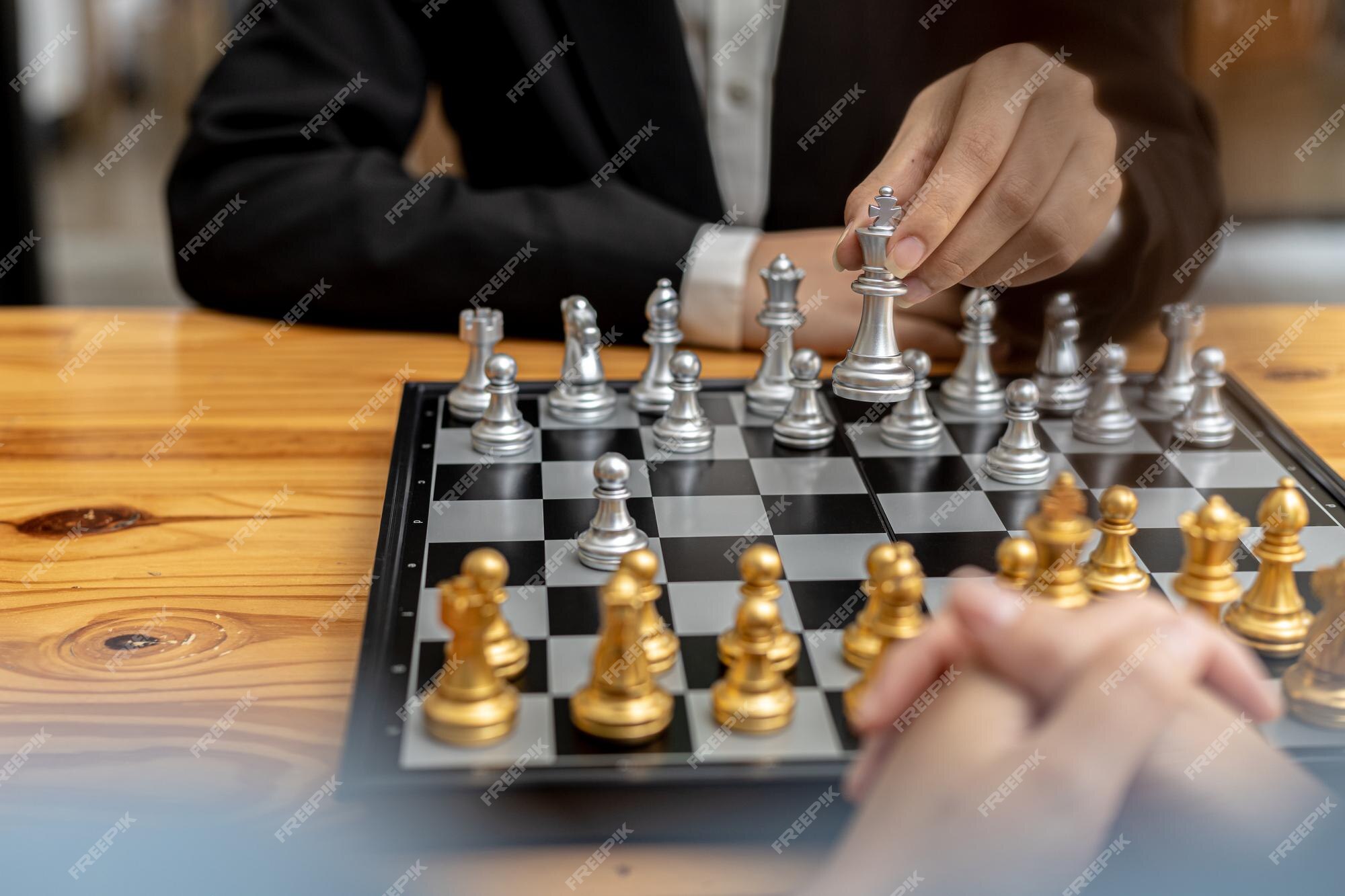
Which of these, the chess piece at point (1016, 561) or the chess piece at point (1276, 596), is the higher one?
the chess piece at point (1016, 561)

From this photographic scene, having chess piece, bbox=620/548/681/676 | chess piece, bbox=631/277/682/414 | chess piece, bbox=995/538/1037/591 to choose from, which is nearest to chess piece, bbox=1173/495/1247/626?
chess piece, bbox=995/538/1037/591

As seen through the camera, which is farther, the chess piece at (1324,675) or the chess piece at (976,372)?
the chess piece at (976,372)

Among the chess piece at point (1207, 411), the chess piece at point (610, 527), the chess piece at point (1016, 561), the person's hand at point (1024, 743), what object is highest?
the person's hand at point (1024, 743)

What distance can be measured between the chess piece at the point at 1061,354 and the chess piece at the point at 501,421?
1.88ft

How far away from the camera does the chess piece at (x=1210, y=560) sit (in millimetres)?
854

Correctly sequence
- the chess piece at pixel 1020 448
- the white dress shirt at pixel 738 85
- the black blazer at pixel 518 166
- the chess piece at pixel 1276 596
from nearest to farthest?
1. the chess piece at pixel 1276 596
2. the chess piece at pixel 1020 448
3. the black blazer at pixel 518 166
4. the white dress shirt at pixel 738 85

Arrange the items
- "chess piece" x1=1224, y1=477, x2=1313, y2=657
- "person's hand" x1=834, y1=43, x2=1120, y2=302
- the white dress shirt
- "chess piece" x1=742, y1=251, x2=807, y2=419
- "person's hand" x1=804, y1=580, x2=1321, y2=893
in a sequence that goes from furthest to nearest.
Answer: the white dress shirt < "chess piece" x1=742, y1=251, x2=807, y2=419 < "person's hand" x1=834, y1=43, x2=1120, y2=302 < "chess piece" x1=1224, y1=477, x2=1313, y2=657 < "person's hand" x1=804, y1=580, x2=1321, y2=893

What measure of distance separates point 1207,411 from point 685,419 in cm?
52

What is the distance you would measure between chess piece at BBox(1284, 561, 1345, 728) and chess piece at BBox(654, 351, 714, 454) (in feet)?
1.91

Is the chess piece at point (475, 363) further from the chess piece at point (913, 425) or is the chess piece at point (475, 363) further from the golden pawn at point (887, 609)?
the golden pawn at point (887, 609)

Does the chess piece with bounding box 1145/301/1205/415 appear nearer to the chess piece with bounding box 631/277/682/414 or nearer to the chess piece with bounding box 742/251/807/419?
the chess piece with bounding box 742/251/807/419

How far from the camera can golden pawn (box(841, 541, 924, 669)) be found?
Result: 792 mm

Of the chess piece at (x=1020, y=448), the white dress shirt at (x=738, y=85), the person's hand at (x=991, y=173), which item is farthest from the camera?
the white dress shirt at (x=738, y=85)

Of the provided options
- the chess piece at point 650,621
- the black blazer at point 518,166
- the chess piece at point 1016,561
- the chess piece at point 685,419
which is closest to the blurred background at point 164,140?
the black blazer at point 518,166
